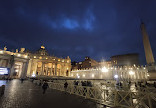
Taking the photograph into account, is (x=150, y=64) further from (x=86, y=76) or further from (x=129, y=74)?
(x=86, y=76)

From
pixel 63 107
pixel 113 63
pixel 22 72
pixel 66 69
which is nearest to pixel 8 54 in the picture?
pixel 22 72

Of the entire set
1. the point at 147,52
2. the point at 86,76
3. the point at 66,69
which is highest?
the point at 147,52

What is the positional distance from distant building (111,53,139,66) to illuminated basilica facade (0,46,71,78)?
40.4 metres

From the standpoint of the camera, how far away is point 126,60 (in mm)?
57312

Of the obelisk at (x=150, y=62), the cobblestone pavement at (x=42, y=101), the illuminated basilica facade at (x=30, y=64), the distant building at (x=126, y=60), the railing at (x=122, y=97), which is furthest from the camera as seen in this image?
the distant building at (x=126, y=60)

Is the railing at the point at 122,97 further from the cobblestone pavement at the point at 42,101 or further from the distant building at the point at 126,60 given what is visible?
the distant building at the point at 126,60

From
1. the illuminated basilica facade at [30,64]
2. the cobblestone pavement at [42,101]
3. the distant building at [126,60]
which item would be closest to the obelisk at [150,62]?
the cobblestone pavement at [42,101]

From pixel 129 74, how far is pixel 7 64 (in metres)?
57.9

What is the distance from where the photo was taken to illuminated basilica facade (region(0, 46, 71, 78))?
4025 cm

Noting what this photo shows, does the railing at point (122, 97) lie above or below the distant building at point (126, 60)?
below

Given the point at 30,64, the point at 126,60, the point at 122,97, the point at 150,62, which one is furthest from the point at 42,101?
the point at 126,60

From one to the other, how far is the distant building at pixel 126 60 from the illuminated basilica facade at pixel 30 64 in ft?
133

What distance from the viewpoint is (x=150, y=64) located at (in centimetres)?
2530

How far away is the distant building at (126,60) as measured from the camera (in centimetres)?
5519
